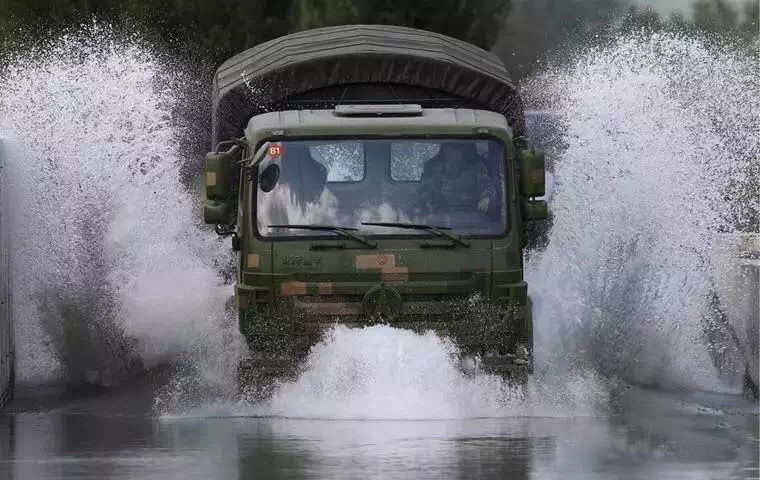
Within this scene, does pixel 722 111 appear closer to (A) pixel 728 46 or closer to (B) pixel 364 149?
(B) pixel 364 149

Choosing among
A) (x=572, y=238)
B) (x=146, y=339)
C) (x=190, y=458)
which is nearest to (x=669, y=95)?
(x=572, y=238)

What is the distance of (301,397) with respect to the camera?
16984mm

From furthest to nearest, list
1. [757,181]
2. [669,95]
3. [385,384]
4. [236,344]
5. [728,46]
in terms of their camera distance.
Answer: [728,46] < [757,181] < [669,95] < [236,344] < [385,384]

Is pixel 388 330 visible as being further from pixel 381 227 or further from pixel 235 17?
pixel 235 17

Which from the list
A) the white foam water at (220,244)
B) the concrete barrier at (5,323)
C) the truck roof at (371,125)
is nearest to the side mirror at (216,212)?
the truck roof at (371,125)

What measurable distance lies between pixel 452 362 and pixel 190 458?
3.08 m

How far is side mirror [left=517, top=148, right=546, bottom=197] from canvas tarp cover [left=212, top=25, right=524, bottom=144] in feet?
4.37

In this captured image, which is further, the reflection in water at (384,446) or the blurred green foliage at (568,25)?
the blurred green foliage at (568,25)

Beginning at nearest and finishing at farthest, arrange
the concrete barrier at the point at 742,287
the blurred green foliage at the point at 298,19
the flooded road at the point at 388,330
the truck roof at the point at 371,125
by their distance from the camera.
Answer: the flooded road at the point at 388,330 < the truck roof at the point at 371,125 < the concrete barrier at the point at 742,287 < the blurred green foliage at the point at 298,19

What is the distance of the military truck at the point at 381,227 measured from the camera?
17375mm

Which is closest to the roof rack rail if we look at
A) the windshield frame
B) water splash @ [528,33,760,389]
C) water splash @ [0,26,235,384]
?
the windshield frame

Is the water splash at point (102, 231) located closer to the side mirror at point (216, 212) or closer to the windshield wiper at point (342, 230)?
the side mirror at point (216, 212)

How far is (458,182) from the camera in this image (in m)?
17.6

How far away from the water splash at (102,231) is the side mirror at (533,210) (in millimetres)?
3192
